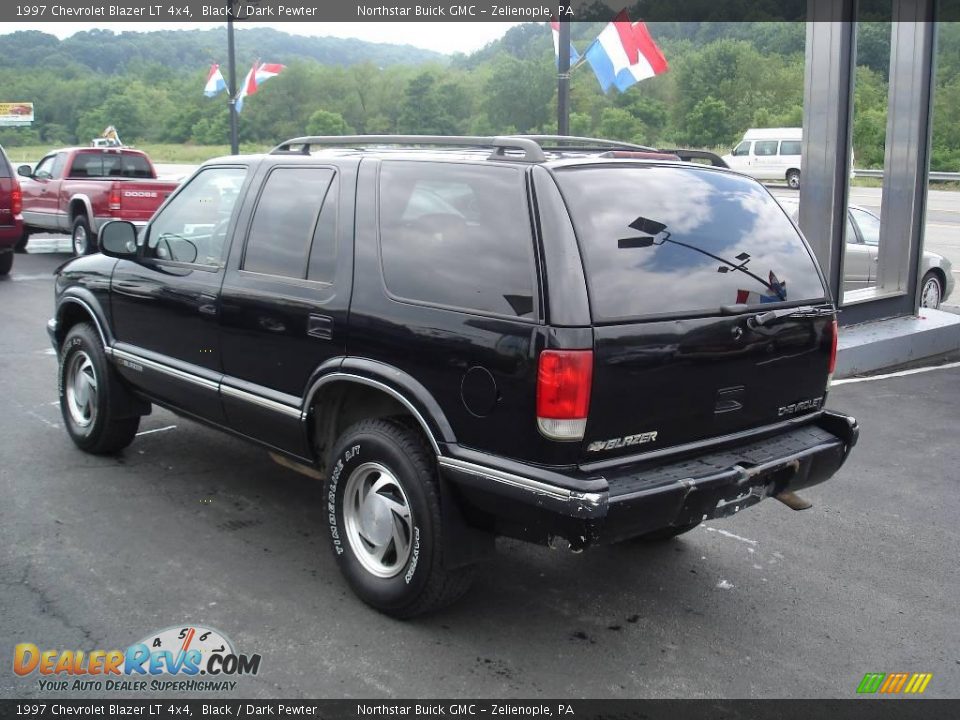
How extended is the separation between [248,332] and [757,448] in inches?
96.1

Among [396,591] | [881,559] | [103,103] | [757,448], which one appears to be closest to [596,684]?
[396,591]

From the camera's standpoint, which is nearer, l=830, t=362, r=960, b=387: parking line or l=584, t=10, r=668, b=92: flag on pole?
l=830, t=362, r=960, b=387: parking line

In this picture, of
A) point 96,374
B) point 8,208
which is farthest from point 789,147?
point 96,374

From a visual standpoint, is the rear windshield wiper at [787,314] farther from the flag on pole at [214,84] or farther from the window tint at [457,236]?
the flag on pole at [214,84]

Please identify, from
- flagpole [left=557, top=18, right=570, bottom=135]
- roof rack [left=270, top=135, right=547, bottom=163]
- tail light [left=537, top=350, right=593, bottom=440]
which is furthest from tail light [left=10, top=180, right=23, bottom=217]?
tail light [left=537, top=350, right=593, bottom=440]

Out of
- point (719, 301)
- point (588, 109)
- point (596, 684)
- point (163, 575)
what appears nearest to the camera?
point (596, 684)

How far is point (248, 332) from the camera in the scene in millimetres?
4621

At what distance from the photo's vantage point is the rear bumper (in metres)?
3.32

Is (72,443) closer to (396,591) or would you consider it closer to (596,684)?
(396,591)

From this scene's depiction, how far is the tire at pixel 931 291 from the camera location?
1169 centimetres

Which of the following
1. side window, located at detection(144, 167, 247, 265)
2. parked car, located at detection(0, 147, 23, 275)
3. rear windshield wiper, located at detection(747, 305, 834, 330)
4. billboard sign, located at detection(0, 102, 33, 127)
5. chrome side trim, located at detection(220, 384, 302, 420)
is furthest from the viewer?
billboard sign, located at detection(0, 102, 33, 127)

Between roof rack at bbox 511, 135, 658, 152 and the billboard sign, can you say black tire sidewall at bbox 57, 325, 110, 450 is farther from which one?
the billboard sign

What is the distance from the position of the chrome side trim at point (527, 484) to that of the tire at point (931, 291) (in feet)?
31.8

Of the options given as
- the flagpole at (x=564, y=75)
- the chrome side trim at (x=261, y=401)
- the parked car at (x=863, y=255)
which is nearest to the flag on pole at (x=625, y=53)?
the flagpole at (x=564, y=75)
